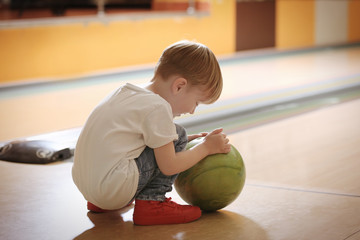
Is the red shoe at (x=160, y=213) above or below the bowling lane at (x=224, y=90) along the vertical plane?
above

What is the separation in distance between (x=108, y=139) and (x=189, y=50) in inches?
12.5

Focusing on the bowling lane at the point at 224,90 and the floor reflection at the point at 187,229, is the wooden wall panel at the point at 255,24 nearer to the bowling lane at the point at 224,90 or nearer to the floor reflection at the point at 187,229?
the bowling lane at the point at 224,90

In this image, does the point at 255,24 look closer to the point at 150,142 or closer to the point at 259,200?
the point at 259,200

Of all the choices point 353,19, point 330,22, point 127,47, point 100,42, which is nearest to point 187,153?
point 100,42

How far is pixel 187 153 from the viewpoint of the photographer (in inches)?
60.8

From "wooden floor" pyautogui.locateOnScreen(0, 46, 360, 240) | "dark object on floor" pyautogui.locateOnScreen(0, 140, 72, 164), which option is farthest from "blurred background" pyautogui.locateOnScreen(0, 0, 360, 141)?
"wooden floor" pyautogui.locateOnScreen(0, 46, 360, 240)

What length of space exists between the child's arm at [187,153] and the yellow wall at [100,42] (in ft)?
13.4

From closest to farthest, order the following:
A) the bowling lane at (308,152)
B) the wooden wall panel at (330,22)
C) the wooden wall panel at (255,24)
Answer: the bowling lane at (308,152), the wooden wall panel at (255,24), the wooden wall panel at (330,22)

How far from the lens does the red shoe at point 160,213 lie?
1549 millimetres

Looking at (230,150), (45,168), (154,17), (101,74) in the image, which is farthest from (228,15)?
(230,150)

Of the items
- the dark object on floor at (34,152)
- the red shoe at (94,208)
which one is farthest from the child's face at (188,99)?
the dark object on floor at (34,152)

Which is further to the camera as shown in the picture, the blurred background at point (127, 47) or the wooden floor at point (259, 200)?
the blurred background at point (127, 47)

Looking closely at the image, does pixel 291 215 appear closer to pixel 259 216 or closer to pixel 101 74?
pixel 259 216

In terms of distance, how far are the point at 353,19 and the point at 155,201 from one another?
787 cm
